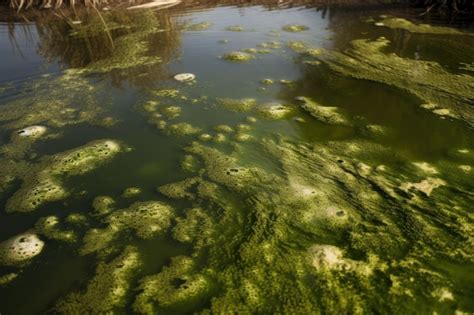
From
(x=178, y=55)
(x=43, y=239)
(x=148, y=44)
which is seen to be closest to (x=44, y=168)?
(x=43, y=239)

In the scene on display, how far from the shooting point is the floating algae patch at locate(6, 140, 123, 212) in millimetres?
2361

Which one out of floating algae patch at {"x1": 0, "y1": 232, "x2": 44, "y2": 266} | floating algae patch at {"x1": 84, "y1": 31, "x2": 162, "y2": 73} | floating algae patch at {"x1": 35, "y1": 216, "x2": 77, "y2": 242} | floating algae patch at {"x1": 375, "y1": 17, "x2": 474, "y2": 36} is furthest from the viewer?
floating algae patch at {"x1": 375, "y1": 17, "x2": 474, "y2": 36}

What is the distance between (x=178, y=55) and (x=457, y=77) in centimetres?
282

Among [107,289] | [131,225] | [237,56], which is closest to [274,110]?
[237,56]

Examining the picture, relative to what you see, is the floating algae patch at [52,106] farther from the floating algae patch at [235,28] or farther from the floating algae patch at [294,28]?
the floating algae patch at [294,28]

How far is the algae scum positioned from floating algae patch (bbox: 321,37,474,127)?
0.07 ft

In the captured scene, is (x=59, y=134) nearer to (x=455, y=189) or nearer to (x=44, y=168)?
(x=44, y=168)

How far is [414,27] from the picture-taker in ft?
17.5

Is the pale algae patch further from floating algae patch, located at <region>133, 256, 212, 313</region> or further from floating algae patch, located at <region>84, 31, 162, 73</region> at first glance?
floating algae patch, located at <region>84, 31, 162, 73</region>

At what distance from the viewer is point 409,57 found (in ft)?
14.1

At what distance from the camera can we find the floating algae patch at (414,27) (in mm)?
5094

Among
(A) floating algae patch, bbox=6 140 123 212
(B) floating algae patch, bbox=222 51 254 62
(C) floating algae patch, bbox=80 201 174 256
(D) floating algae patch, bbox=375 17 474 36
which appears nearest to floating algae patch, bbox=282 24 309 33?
(D) floating algae patch, bbox=375 17 474 36

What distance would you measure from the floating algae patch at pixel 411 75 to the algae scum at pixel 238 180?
0.07ft

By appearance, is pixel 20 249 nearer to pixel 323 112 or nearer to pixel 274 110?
pixel 274 110
